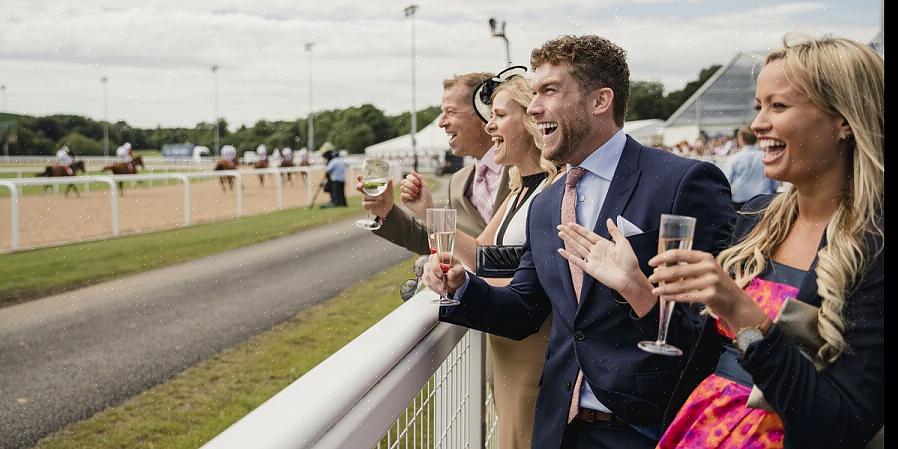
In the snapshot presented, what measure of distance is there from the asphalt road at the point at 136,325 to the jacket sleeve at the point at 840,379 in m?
4.44

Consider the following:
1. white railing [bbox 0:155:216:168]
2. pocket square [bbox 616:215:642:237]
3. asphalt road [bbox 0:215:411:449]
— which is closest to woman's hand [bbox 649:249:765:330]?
pocket square [bbox 616:215:642:237]

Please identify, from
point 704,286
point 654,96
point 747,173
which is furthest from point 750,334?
point 654,96

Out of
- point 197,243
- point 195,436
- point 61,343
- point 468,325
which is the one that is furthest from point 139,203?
point 468,325

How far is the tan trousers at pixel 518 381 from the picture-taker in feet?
8.49

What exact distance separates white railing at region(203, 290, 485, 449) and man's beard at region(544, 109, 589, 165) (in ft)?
1.78

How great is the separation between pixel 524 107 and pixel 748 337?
1.60 metres

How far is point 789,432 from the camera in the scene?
55.6 inches

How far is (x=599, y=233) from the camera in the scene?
203cm

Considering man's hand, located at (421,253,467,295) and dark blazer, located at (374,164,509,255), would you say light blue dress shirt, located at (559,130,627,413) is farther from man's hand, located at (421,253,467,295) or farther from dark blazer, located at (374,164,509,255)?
dark blazer, located at (374,164,509,255)

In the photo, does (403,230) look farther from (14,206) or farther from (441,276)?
(14,206)

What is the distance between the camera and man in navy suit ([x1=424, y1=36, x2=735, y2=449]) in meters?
1.96

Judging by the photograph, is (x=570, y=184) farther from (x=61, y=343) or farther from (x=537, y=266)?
(x=61, y=343)

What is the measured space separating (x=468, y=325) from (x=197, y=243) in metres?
12.9

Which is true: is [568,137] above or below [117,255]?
above
